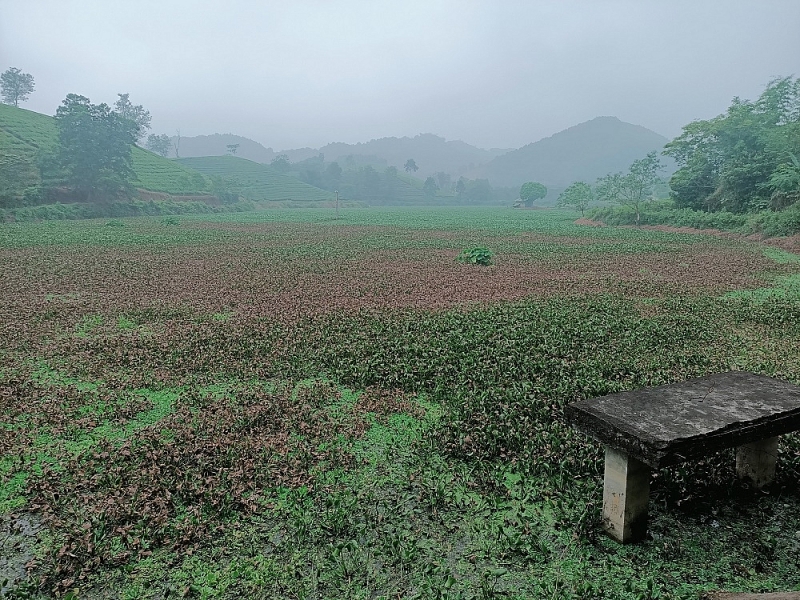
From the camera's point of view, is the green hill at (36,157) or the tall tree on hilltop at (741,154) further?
the green hill at (36,157)

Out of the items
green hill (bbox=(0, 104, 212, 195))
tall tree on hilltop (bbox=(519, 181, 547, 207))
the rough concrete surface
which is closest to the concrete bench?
the rough concrete surface

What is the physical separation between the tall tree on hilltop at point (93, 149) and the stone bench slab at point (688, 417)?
63.4 meters

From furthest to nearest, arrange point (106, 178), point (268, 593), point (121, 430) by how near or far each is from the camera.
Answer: point (106, 178), point (121, 430), point (268, 593)

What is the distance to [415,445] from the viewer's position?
5.42 m

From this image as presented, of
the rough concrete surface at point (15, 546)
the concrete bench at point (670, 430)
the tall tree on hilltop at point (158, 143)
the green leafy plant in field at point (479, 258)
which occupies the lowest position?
the rough concrete surface at point (15, 546)

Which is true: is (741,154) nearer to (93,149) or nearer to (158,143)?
(93,149)

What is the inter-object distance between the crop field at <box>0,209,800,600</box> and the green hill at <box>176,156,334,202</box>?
8344 centimetres

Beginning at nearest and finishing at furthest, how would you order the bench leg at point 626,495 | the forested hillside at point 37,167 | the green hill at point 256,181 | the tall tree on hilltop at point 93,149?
the bench leg at point 626,495 < the forested hillside at point 37,167 < the tall tree on hilltop at point 93,149 < the green hill at point 256,181

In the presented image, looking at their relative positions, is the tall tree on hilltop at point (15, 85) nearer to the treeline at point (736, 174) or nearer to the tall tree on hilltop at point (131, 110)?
the tall tree on hilltop at point (131, 110)

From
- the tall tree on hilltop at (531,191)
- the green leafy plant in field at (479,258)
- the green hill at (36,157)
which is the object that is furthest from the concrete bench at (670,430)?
the tall tree on hilltop at (531,191)

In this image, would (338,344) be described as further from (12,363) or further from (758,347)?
(758,347)

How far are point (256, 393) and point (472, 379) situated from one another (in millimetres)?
2693

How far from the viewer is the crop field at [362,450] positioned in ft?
11.7

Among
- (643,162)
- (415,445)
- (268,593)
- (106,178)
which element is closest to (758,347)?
(415,445)
